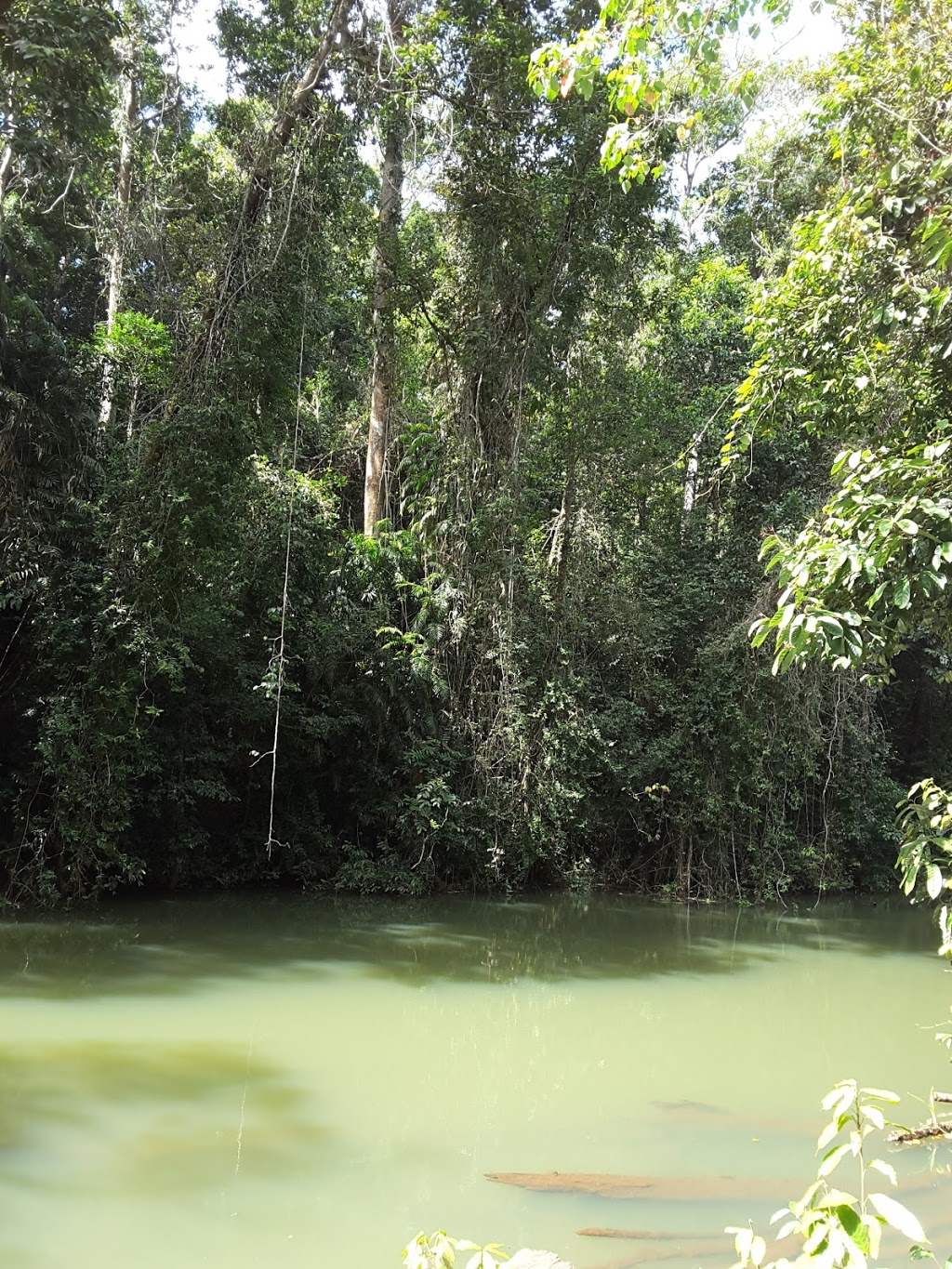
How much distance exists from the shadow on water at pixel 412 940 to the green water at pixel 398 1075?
0.04 metres

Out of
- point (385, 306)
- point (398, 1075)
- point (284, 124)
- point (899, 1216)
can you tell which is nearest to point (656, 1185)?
point (398, 1075)

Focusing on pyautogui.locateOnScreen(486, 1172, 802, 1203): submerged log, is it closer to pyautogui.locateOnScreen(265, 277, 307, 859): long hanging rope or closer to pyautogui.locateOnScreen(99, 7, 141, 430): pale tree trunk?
pyautogui.locateOnScreen(265, 277, 307, 859): long hanging rope

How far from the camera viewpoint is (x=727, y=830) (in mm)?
10859

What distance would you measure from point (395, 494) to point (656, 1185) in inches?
337

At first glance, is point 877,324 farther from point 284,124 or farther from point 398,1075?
point 284,124

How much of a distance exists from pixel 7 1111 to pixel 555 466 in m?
9.13

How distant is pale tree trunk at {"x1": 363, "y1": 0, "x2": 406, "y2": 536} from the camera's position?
9.88m

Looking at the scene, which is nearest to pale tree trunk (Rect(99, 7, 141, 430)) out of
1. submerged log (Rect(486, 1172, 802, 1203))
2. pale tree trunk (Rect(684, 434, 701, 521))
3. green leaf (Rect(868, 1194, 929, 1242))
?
pale tree trunk (Rect(684, 434, 701, 521))

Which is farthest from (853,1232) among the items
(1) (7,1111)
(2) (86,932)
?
(2) (86,932)

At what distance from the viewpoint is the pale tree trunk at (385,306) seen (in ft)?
32.4

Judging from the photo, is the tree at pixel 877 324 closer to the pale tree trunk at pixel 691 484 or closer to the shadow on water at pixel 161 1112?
the shadow on water at pixel 161 1112

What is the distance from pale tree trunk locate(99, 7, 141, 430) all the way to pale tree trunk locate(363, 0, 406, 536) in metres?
2.64

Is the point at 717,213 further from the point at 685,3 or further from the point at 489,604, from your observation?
the point at 685,3

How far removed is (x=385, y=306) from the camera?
401 inches
